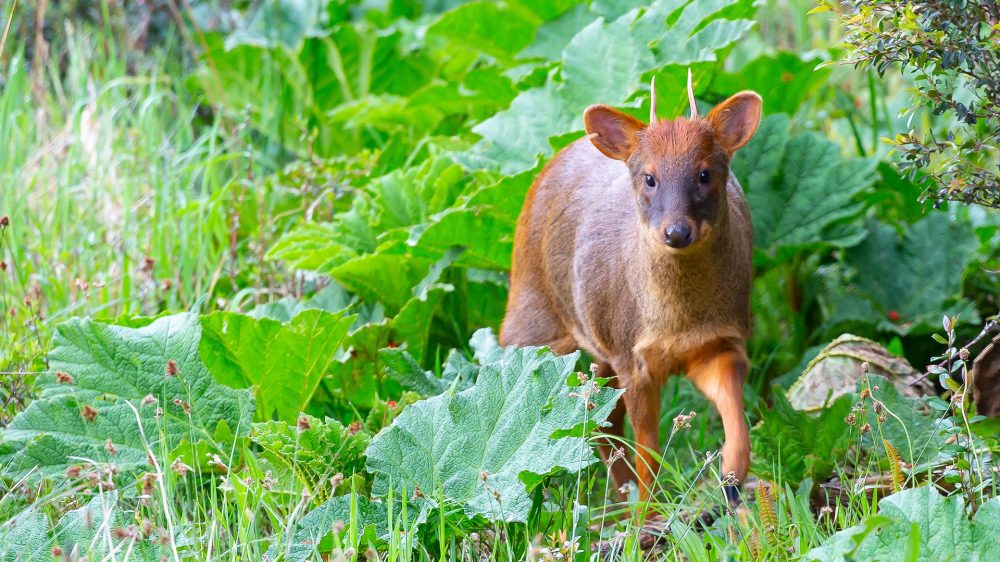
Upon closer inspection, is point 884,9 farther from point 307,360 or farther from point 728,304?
point 307,360

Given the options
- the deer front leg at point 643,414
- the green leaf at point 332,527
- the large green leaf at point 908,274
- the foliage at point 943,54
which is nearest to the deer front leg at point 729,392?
the deer front leg at point 643,414

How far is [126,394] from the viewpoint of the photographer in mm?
3654

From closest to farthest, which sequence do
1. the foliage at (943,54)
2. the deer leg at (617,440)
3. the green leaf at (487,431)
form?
the foliage at (943,54) < the green leaf at (487,431) < the deer leg at (617,440)

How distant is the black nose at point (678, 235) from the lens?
11.1 feet

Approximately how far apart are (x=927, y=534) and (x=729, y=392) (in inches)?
39.3

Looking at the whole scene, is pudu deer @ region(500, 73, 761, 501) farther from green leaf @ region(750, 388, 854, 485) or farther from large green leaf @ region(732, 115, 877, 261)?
large green leaf @ region(732, 115, 877, 261)

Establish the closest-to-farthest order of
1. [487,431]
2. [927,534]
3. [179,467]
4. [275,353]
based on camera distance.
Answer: [927,534] → [179,467] → [487,431] → [275,353]

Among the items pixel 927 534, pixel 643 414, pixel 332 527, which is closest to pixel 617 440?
pixel 643 414

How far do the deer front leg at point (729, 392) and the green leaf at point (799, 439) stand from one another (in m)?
0.08

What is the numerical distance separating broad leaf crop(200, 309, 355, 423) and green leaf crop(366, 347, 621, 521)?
0.63m

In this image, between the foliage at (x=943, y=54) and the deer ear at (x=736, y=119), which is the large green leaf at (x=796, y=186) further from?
the foliage at (x=943, y=54)

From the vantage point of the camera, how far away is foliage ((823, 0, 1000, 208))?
10.2 feet

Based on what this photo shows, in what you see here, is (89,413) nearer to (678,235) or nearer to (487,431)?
(487,431)

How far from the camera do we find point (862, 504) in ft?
10.7
